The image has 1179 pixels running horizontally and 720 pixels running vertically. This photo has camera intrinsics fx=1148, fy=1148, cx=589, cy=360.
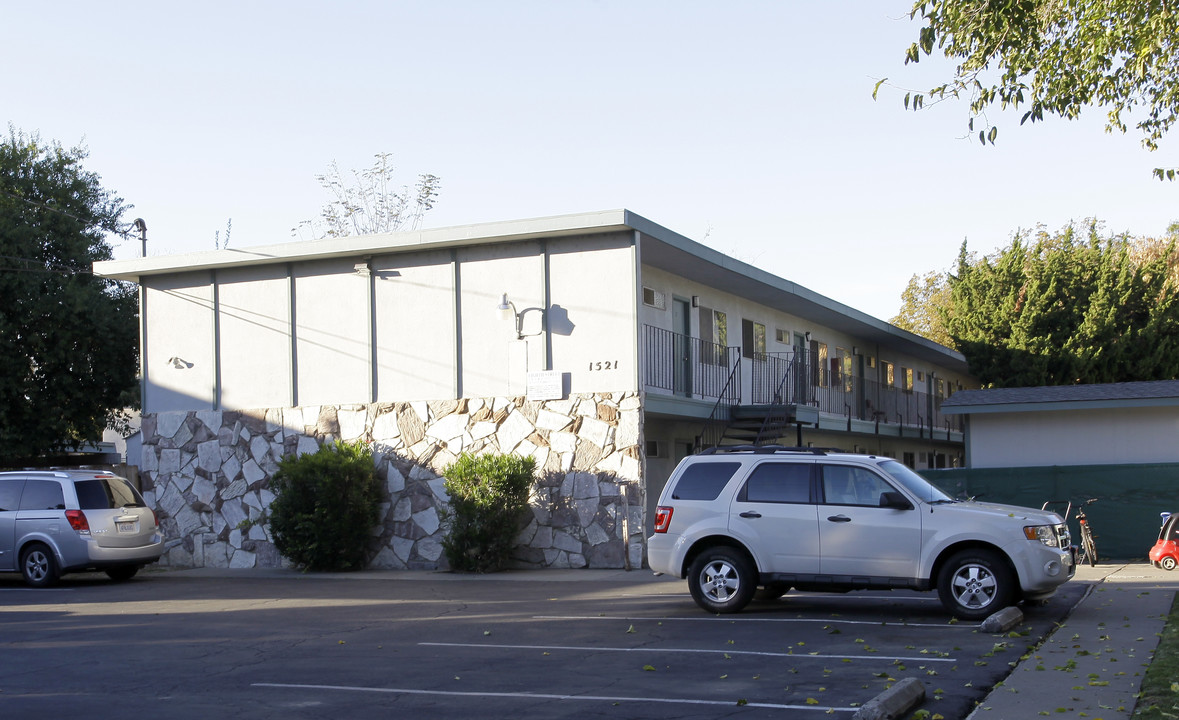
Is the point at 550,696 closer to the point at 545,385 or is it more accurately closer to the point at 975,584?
the point at 975,584

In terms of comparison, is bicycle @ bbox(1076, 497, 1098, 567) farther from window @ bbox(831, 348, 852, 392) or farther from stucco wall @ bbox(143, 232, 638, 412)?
window @ bbox(831, 348, 852, 392)

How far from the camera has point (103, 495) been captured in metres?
19.0

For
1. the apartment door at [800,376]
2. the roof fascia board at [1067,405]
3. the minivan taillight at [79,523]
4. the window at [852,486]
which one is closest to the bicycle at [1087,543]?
the roof fascia board at [1067,405]

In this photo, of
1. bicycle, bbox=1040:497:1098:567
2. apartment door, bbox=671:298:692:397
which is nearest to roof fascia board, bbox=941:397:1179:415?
bicycle, bbox=1040:497:1098:567

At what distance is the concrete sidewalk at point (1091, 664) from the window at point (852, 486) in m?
2.28

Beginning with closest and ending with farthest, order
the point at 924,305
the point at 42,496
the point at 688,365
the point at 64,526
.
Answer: the point at 64,526, the point at 42,496, the point at 688,365, the point at 924,305

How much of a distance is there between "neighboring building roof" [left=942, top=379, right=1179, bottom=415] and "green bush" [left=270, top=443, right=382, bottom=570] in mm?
12468

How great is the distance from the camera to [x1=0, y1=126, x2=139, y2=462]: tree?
2944 centimetres

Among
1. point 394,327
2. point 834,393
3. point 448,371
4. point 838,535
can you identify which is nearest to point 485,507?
point 448,371

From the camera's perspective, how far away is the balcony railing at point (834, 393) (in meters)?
27.2

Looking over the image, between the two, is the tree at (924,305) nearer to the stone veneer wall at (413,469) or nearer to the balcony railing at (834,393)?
the balcony railing at (834,393)

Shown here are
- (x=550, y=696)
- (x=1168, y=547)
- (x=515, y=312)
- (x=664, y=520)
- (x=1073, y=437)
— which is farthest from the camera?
(x=1073, y=437)

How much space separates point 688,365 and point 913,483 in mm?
10333

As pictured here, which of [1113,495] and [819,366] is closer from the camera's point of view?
[1113,495]
